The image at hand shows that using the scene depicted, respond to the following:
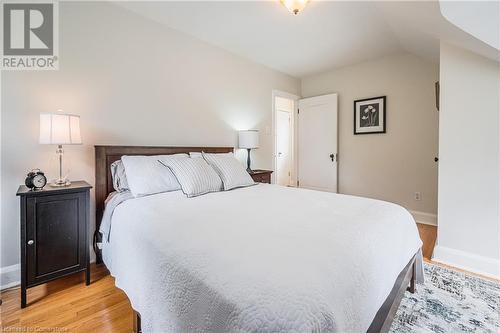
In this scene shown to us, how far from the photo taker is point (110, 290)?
1829mm

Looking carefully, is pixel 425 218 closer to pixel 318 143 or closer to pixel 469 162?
pixel 469 162

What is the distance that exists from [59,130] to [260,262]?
5.96 feet

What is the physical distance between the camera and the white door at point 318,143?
4.19 meters

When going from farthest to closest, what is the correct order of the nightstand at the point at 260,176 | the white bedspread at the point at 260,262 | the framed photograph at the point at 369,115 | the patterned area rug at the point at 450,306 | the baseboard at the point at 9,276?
the framed photograph at the point at 369,115 < the nightstand at the point at 260,176 < the baseboard at the point at 9,276 < the patterned area rug at the point at 450,306 < the white bedspread at the point at 260,262

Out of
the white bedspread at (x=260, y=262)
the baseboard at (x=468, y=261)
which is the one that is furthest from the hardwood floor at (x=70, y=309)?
the baseboard at (x=468, y=261)

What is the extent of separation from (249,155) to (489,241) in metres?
2.72

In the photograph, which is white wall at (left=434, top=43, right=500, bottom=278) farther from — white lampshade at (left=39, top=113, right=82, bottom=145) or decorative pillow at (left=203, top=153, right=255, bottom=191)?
white lampshade at (left=39, top=113, right=82, bottom=145)

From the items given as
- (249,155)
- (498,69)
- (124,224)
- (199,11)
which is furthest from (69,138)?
(498,69)

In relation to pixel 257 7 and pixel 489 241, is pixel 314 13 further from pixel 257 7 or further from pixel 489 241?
pixel 489 241

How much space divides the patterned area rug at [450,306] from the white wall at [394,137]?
1.65 meters

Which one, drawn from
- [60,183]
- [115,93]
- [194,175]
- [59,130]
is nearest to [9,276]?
[60,183]

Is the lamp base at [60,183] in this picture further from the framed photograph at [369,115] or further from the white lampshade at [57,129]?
the framed photograph at [369,115]

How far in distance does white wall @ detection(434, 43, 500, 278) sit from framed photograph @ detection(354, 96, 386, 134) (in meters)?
1.46

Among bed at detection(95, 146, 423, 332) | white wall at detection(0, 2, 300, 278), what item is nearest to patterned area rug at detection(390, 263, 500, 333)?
bed at detection(95, 146, 423, 332)
